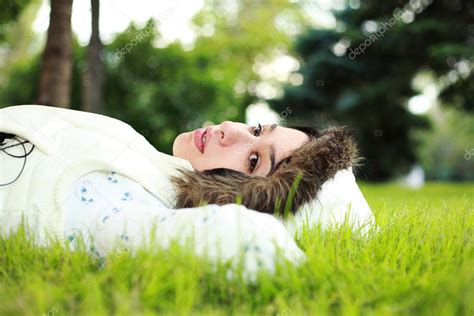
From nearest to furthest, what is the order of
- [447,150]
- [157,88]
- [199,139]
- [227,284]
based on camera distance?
[227,284] → [199,139] → [157,88] → [447,150]

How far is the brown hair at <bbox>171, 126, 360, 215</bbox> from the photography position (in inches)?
90.4

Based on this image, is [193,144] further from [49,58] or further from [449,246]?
[49,58]

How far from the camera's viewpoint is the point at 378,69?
1284cm

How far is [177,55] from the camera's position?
34.9 ft

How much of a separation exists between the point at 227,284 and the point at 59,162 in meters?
1.08

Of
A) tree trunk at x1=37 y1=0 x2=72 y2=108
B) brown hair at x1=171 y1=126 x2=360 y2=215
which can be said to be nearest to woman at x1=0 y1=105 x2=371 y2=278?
brown hair at x1=171 y1=126 x2=360 y2=215

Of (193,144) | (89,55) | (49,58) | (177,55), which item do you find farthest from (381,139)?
(193,144)

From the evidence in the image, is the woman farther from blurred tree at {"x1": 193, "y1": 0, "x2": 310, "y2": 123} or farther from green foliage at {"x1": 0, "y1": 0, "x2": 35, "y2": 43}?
blurred tree at {"x1": 193, "y1": 0, "x2": 310, "y2": 123}

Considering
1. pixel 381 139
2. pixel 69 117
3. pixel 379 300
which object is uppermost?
pixel 381 139

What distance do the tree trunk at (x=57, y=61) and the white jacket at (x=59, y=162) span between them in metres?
3.30

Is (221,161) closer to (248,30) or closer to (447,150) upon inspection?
(248,30)

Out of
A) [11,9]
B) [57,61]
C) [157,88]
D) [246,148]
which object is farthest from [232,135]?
[157,88]

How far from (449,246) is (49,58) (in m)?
5.13

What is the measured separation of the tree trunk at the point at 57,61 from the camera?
5605mm
